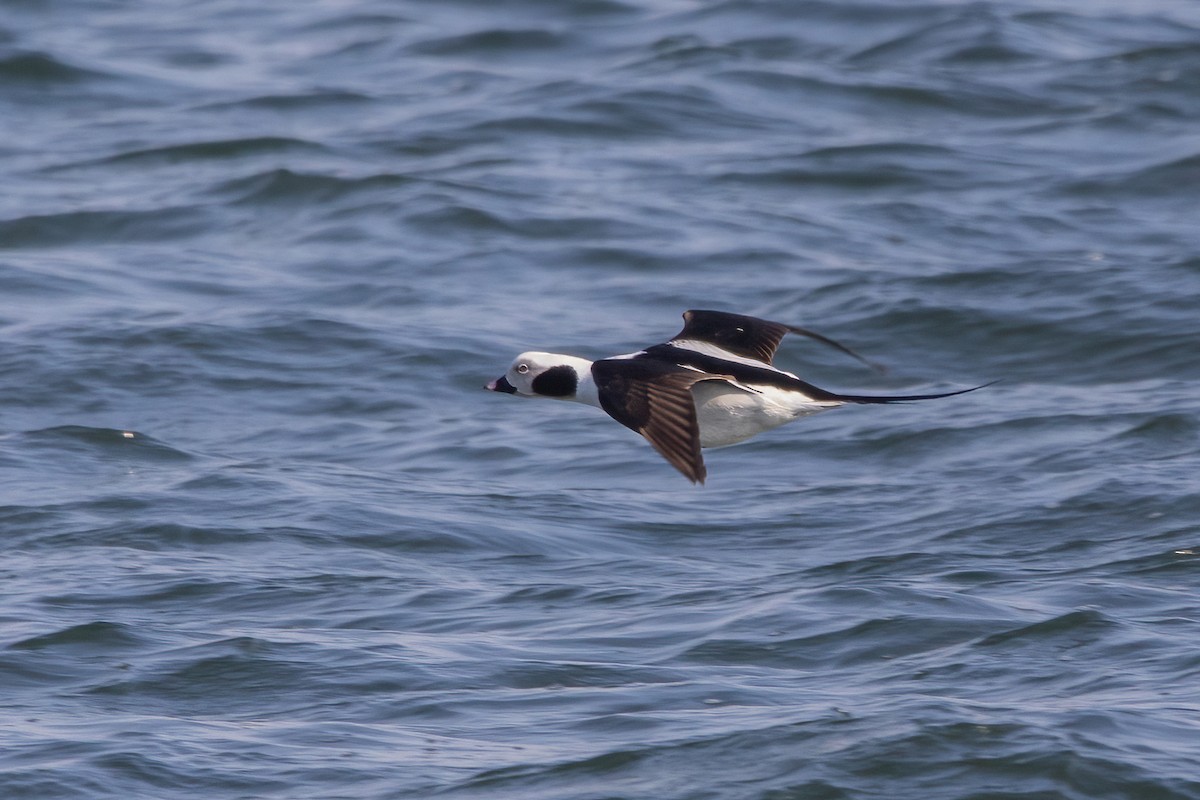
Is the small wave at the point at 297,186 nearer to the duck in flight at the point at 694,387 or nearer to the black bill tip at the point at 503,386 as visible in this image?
→ the duck in flight at the point at 694,387

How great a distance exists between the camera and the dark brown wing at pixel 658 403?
5.35 m

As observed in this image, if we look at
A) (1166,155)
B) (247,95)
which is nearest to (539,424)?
(1166,155)

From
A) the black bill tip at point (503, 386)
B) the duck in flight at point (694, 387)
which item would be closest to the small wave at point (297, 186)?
the duck in flight at point (694, 387)

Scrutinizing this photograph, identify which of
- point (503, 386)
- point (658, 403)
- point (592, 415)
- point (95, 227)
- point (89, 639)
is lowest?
point (592, 415)

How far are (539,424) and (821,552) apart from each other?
217cm

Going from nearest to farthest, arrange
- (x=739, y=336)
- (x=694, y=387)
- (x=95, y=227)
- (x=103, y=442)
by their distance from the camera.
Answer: (x=694, y=387) < (x=739, y=336) < (x=103, y=442) < (x=95, y=227)

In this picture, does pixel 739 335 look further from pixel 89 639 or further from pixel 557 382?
pixel 89 639

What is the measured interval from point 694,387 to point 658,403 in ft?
2.22

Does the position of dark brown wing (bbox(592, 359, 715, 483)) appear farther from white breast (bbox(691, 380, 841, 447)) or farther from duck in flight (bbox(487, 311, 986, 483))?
white breast (bbox(691, 380, 841, 447))

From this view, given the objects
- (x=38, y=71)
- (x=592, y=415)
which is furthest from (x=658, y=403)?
(x=38, y=71)

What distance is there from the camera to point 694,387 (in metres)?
6.29

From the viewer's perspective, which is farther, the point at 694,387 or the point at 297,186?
the point at 297,186

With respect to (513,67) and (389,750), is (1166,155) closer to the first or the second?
(513,67)

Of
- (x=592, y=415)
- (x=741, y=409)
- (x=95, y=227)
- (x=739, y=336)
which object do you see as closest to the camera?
(x=741, y=409)
